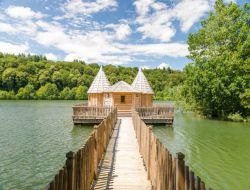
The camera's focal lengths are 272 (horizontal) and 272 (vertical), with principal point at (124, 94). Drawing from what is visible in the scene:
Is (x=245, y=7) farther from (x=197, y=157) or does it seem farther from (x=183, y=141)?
(x=197, y=157)

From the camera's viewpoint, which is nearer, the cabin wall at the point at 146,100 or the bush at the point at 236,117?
the bush at the point at 236,117

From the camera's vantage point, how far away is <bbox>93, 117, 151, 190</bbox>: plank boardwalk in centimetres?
691

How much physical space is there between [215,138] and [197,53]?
19031 millimetres

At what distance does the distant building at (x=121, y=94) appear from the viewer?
3397cm

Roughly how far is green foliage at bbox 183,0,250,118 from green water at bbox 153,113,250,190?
9.74 m

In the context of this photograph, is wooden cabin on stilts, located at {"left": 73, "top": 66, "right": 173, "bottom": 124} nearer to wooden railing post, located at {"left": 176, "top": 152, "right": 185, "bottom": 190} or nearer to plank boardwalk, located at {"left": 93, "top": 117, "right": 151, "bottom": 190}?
plank boardwalk, located at {"left": 93, "top": 117, "right": 151, "bottom": 190}

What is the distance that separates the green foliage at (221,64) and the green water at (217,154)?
9.74m

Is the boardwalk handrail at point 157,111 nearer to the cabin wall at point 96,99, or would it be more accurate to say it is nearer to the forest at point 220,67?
the forest at point 220,67

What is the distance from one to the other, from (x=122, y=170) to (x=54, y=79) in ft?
386

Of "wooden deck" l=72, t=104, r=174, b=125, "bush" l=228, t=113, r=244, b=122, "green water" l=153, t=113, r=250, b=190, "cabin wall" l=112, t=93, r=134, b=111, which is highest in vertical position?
"cabin wall" l=112, t=93, r=134, b=111

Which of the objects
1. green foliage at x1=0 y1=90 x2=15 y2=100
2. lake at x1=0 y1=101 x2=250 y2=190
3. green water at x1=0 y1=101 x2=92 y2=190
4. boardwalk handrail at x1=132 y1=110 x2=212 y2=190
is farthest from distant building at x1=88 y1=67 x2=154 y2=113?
green foliage at x1=0 y1=90 x2=15 y2=100

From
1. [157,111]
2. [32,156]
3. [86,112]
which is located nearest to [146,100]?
[157,111]

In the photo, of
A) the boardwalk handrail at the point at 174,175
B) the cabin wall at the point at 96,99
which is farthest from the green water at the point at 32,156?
the cabin wall at the point at 96,99

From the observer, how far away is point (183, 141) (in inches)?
774
